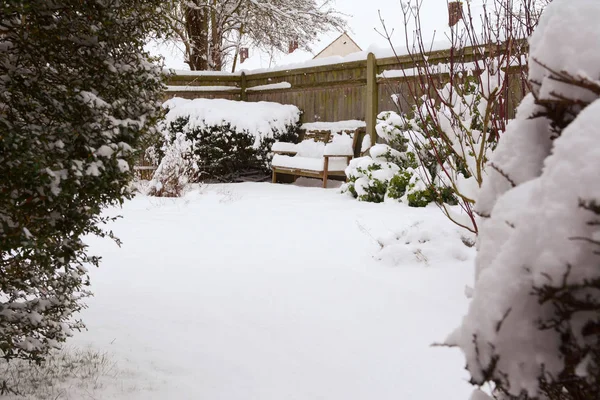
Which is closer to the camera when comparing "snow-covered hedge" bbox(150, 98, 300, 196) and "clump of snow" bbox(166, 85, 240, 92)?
"snow-covered hedge" bbox(150, 98, 300, 196)

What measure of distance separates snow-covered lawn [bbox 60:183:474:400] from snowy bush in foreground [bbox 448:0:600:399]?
181 cm

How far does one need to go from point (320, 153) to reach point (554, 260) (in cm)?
984

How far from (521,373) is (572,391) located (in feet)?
0.52

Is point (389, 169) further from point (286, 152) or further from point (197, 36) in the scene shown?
point (197, 36)

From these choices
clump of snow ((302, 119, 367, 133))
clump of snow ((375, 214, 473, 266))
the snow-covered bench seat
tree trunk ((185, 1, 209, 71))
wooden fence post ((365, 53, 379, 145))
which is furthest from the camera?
tree trunk ((185, 1, 209, 71))

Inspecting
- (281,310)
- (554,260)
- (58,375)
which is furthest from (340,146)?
(554,260)

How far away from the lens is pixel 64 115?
210 cm

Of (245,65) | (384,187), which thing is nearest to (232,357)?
(384,187)

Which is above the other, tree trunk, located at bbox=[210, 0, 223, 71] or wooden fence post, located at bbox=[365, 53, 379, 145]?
tree trunk, located at bbox=[210, 0, 223, 71]

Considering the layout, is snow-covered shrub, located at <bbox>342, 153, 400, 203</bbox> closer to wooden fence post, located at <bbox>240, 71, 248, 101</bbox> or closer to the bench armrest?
Result: the bench armrest

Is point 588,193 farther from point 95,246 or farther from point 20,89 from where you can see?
point 95,246

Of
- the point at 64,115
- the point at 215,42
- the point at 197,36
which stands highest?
the point at 197,36

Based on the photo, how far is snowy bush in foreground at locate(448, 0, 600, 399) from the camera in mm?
792

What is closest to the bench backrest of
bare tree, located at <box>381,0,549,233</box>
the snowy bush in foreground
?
bare tree, located at <box>381,0,549,233</box>
